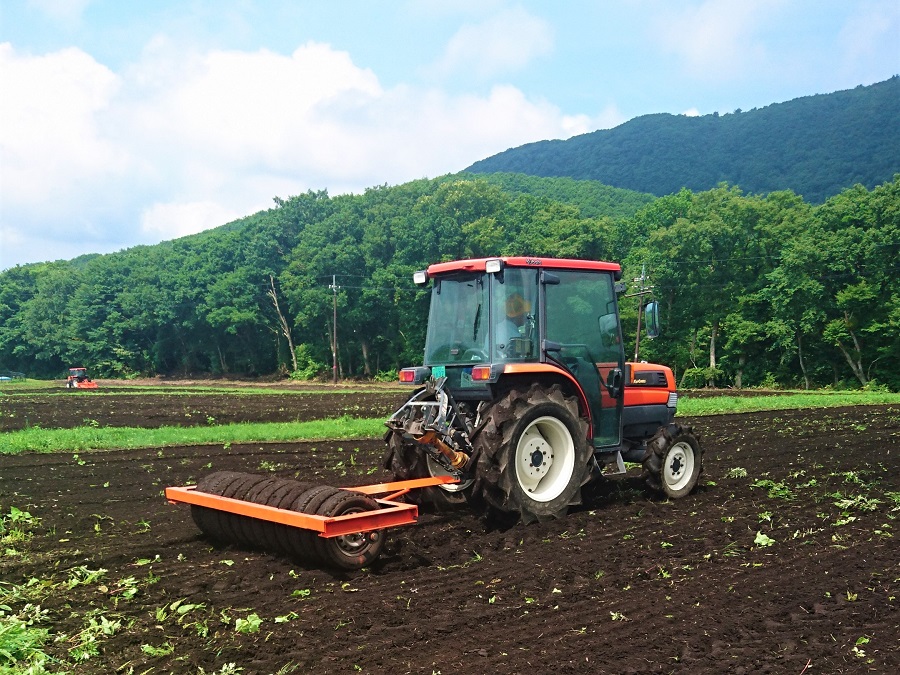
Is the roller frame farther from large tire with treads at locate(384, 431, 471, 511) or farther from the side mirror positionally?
the side mirror

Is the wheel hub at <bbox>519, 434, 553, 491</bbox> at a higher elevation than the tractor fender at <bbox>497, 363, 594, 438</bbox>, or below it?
below

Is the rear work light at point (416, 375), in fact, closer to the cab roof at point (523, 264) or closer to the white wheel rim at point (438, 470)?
the white wheel rim at point (438, 470)

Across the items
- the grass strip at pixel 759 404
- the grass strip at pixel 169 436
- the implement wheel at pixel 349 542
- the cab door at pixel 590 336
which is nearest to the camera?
the implement wheel at pixel 349 542

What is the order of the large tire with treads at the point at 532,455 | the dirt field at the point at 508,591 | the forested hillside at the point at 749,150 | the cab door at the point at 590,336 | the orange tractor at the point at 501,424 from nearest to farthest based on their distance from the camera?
the dirt field at the point at 508,591
the orange tractor at the point at 501,424
the large tire with treads at the point at 532,455
the cab door at the point at 590,336
the forested hillside at the point at 749,150

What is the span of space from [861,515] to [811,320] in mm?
41325

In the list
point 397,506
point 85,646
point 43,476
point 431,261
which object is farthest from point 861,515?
point 431,261

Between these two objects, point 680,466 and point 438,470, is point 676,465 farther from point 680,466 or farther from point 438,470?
point 438,470

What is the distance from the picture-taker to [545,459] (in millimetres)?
8305

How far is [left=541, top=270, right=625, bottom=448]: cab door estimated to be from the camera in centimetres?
853

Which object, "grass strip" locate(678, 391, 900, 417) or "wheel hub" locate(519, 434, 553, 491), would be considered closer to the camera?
"wheel hub" locate(519, 434, 553, 491)

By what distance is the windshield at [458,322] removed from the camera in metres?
8.30

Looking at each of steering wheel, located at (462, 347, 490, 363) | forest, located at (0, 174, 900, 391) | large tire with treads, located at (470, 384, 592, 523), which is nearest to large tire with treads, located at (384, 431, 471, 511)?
large tire with treads, located at (470, 384, 592, 523)

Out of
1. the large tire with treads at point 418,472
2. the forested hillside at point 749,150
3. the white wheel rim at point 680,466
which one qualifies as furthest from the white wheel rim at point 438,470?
the forested hillside at point 749,150

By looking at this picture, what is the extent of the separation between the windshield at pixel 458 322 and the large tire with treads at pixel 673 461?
2.59 metres
